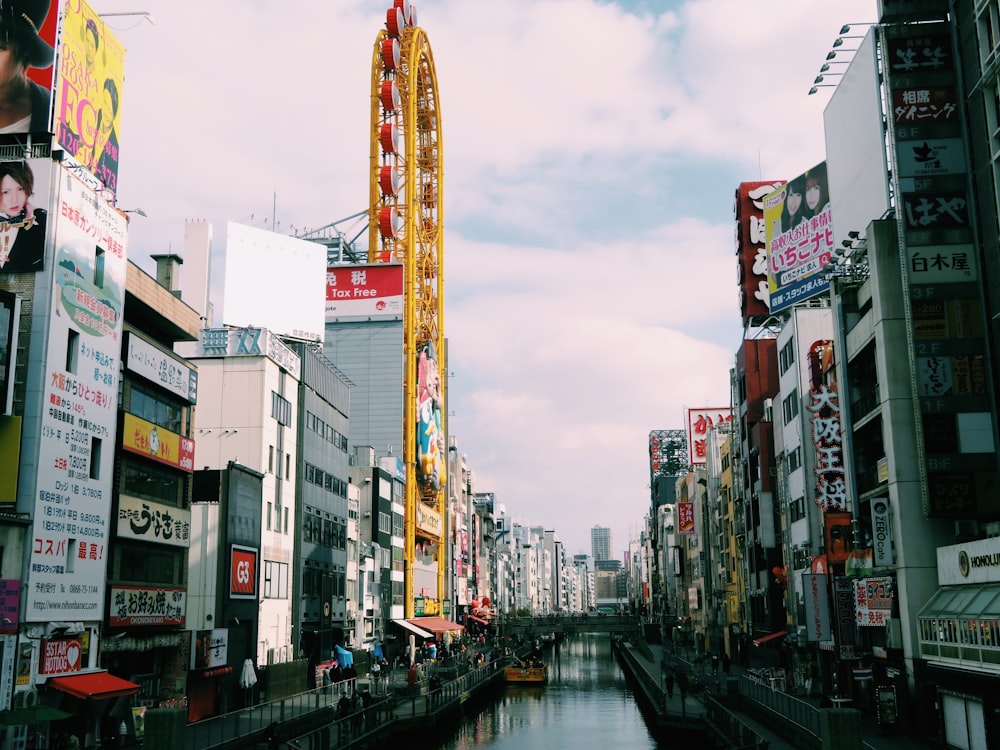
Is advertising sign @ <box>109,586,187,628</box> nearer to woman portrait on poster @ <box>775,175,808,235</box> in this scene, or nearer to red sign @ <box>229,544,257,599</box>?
red sign @ <box>229,544,257,599</box>

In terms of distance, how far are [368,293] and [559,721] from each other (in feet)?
179

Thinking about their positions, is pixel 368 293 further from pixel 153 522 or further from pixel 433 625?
pixel 153 522

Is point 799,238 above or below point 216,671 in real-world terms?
above

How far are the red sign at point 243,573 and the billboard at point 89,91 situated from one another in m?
19.2

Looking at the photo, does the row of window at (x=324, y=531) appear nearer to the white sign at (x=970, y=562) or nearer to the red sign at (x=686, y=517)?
the white sign at (x=970, y=562)

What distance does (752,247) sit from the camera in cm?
8550

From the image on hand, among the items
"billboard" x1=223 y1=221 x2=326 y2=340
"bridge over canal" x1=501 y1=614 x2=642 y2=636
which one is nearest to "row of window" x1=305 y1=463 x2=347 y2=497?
"billboard" x1=223 y1=221 x2=326 y2=340

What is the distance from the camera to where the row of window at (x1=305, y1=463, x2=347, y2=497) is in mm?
67500

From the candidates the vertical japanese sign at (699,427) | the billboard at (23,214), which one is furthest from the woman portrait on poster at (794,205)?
the vertical japanese sign at (699,427)

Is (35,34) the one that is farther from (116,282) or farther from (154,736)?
(154,736)

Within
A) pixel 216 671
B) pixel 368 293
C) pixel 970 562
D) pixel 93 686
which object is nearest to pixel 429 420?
pixel 368 293

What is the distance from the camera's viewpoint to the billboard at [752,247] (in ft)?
276

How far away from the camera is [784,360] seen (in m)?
73.6

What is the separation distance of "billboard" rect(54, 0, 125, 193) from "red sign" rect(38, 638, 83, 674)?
59.7ft
